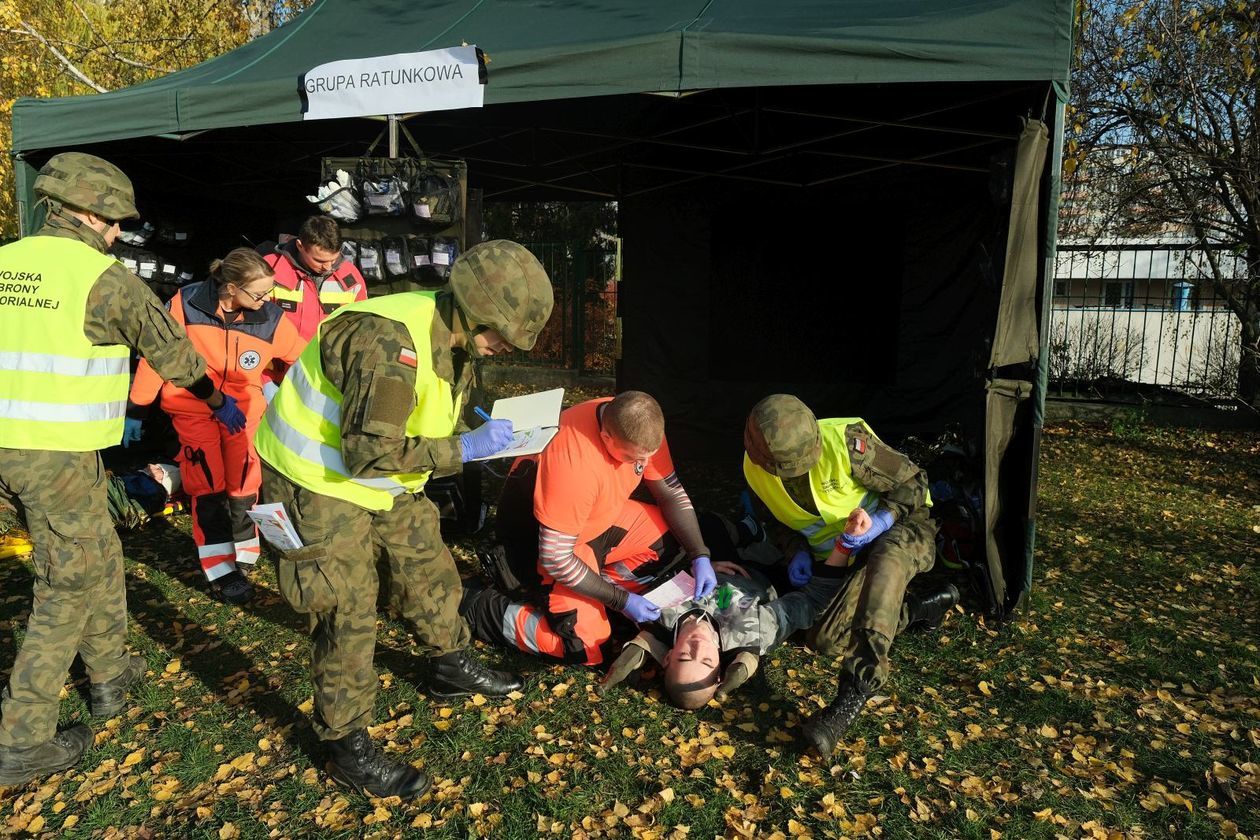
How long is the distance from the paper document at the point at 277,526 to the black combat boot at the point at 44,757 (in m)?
1.26

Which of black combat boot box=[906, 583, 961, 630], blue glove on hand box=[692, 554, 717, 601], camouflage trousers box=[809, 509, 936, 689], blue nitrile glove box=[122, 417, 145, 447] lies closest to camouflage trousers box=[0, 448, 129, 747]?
blue glove on hand box=[692, 554, 717, 601]

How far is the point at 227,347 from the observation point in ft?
15.0

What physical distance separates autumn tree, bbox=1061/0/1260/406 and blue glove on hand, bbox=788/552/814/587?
205 inches

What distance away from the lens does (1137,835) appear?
A: 271 centimetres

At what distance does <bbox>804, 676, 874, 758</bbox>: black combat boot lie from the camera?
3062 mm

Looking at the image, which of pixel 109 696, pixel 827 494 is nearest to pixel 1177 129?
pixel 827 494

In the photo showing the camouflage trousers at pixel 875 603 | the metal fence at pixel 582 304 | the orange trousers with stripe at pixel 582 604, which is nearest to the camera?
the camouflage trousers at pixel 875 603

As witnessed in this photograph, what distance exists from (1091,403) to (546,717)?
8.78 meters

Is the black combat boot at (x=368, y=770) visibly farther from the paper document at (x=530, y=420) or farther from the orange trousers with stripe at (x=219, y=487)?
the orange trousers with stripe at (x=219, y=487)

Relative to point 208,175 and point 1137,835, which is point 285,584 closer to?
point 1137,835

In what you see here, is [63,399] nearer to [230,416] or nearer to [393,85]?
[230,416]

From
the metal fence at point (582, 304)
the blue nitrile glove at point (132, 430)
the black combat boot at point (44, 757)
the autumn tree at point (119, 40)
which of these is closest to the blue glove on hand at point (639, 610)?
the black combat boot at point (44, 757)

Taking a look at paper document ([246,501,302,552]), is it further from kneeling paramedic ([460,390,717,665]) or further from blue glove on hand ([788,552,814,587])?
blue glove on hand ([788,552,814,587])

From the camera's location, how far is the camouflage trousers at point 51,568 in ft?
9.40
